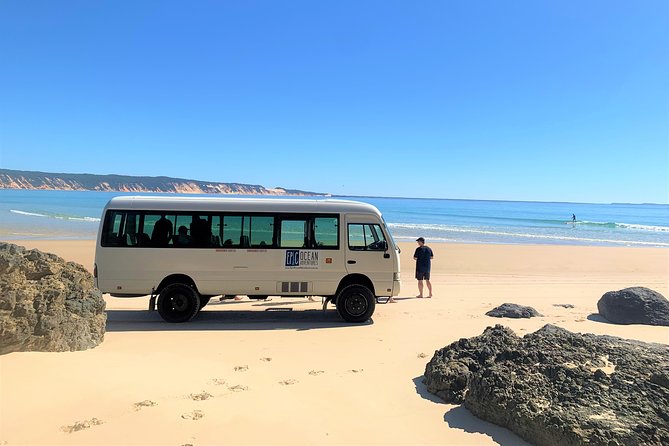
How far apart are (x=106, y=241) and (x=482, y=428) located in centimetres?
814

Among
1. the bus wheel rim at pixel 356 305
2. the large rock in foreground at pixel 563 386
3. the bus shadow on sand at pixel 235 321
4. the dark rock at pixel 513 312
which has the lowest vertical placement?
the bus shadow on sand at pixel 235 321

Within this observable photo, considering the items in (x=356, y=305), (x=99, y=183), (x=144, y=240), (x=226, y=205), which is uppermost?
(x=99, y=183)

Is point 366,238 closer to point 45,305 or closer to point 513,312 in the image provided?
point 513,312

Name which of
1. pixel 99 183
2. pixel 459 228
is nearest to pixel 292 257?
pixel 459 228

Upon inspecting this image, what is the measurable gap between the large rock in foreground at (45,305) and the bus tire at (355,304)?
Result: 4.55 m

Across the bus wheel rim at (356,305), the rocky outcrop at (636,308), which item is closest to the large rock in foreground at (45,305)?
the bus wheel rim at (356,305)

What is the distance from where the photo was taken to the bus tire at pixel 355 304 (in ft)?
31.0

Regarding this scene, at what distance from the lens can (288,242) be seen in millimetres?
9586

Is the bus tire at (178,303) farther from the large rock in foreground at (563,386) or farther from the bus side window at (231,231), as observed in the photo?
the large rock in foreground at (563,386)

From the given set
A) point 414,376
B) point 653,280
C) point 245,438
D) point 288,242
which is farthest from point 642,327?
point 653,280

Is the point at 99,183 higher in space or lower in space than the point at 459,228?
higher

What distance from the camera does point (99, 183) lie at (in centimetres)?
19162

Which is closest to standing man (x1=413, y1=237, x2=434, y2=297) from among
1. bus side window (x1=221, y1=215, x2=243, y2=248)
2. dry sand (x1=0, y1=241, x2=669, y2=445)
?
dry sand (x1=0, y1=241, x2=669, y2=445)

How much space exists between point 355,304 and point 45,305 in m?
5.65
